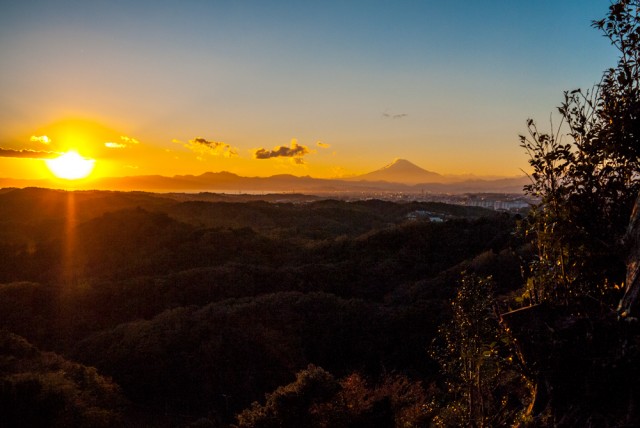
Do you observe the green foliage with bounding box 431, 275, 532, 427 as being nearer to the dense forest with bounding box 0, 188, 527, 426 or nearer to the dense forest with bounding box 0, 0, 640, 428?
the dense forest with bounding box 0, 0, 640, 428

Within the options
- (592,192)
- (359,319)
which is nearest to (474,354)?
(592,192)

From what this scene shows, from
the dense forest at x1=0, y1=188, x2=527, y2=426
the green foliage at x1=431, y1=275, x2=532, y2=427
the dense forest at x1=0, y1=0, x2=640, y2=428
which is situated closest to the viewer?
the dense forest at x1=0, y1=0, x2=640, y2=428

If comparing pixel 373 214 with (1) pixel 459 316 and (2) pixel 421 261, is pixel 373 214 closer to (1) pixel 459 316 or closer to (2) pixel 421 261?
(2) pixel 421 261

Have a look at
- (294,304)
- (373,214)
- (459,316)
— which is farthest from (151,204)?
(459,316)

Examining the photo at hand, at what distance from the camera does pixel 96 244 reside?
73.6m

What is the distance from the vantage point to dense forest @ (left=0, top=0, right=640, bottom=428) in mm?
7816

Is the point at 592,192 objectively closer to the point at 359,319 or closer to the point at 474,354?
the point at 474,354

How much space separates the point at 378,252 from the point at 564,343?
54.8 m

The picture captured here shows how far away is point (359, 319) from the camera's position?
34500 millimetres

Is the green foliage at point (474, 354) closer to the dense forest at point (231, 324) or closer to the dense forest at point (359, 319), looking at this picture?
the dense forest at point (359, 319)

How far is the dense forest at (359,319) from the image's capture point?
7.82 metres

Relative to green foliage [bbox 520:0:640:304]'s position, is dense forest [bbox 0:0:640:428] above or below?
below

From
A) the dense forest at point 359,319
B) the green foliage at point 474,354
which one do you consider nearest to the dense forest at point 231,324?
the dense forest at point 359,319

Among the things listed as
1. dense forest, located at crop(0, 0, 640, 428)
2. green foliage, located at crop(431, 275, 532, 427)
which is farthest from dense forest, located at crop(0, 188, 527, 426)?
green foliage, located at crop(431, 275, 532, 427)
